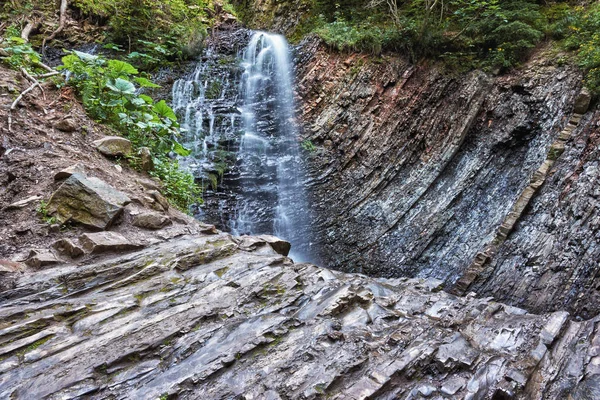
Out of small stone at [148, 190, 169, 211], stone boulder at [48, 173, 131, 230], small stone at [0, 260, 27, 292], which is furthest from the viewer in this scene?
small stone at [148, 190, 169, 211]

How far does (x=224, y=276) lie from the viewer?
427cm

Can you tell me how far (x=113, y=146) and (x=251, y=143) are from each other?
5.39 m

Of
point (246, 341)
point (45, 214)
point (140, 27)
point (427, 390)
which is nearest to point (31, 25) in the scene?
point (140, 27)

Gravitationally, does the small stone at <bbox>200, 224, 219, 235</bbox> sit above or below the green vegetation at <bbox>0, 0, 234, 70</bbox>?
below

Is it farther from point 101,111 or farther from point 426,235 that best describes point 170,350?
point 426,235

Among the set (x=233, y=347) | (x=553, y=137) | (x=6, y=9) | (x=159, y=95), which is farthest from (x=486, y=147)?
(x=6, y=9)

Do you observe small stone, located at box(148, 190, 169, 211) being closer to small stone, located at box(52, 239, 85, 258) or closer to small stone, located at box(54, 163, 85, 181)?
small stone, located at box(54, 163, 85, 181)

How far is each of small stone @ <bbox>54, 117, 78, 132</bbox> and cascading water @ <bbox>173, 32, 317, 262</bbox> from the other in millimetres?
3707

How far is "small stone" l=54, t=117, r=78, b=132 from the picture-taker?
5.64 metres

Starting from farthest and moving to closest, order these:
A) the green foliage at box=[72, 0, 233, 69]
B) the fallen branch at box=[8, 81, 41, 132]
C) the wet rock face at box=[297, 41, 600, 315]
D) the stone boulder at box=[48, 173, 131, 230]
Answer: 1. the green foliage at box=[72, 0, 233, 69]
2. the wet rock face at box=[297, 41, 600, 315]
3. the fallen branch at box=[8, 81, 41, 132]
4. the stone boulder at box=[48, 173, 131, 230]

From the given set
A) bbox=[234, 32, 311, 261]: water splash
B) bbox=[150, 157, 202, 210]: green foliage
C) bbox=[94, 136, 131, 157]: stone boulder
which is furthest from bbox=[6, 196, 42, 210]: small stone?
bbox=[234, 32, 311, 261]: water splash

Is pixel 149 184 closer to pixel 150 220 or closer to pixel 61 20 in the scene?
pixel 150 220

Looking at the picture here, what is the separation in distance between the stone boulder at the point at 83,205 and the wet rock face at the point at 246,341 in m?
0.63

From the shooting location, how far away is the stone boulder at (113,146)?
227 inches
